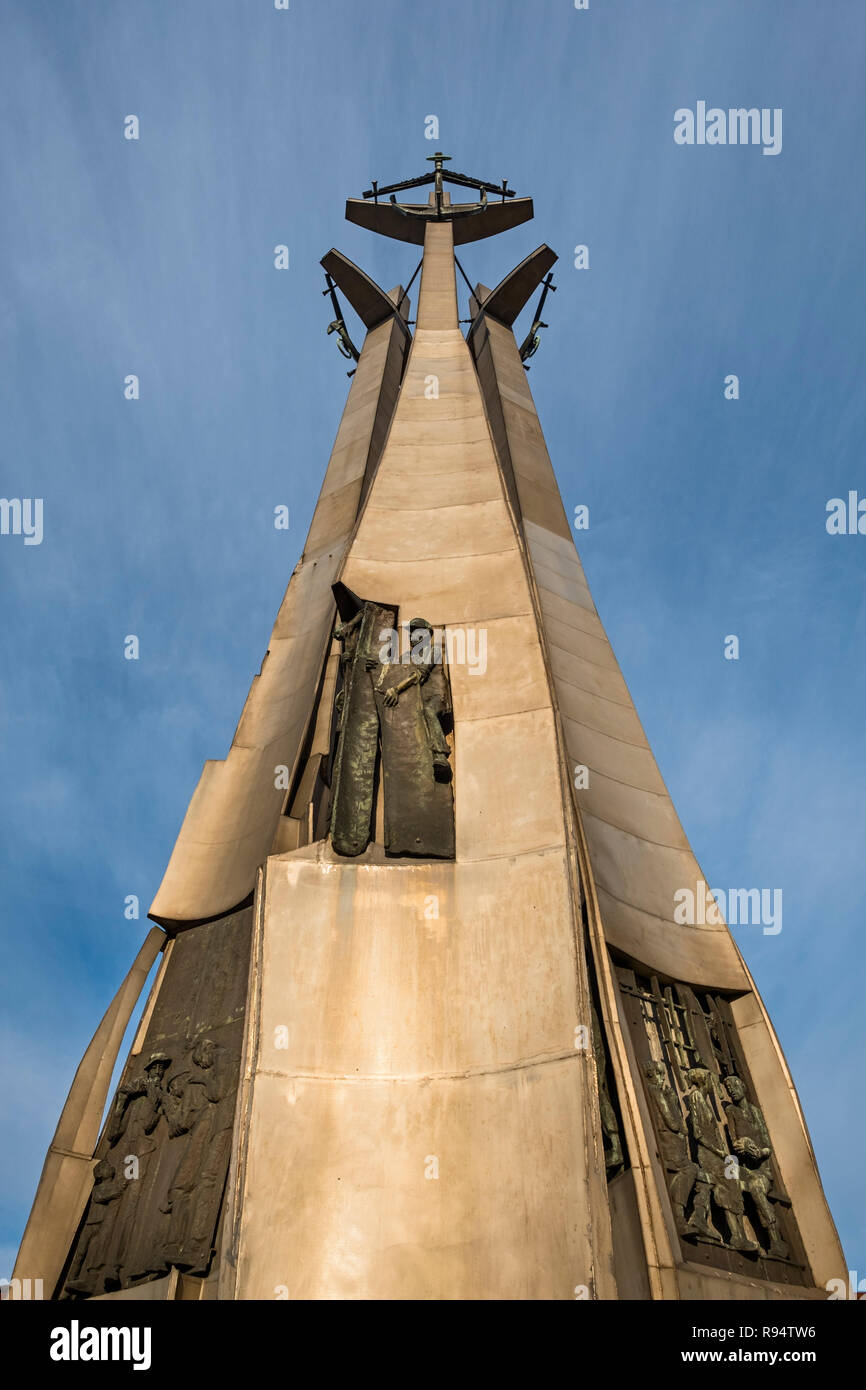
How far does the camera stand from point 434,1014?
311 inches

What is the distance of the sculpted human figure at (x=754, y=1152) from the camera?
29.8 ft

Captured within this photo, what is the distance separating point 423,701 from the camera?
971cm

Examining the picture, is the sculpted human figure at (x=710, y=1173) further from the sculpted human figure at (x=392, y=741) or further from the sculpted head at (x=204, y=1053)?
the sculpted head at (x=204, y=1053)

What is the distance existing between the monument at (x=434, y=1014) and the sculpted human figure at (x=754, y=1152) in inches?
1.0

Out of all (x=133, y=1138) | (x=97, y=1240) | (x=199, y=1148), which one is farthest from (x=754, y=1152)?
(x=97, y=1240)

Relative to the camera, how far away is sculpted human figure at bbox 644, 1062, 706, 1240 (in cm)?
866

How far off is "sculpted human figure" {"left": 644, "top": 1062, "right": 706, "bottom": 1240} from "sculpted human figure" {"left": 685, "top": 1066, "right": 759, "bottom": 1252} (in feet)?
0.19

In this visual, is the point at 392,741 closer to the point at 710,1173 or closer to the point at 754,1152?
the point at 710,1173

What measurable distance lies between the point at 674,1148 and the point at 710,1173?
32 centimetres

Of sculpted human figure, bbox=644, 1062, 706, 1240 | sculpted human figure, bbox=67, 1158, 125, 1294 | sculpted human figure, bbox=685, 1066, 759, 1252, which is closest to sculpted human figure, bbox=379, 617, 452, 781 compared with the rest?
sculpted human figure, bbox=644, 1062, 706, 1240

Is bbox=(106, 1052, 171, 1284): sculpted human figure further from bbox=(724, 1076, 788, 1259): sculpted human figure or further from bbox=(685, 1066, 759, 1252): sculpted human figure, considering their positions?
bbox=(724, 1076, 788, 1259): sculpted human figure
